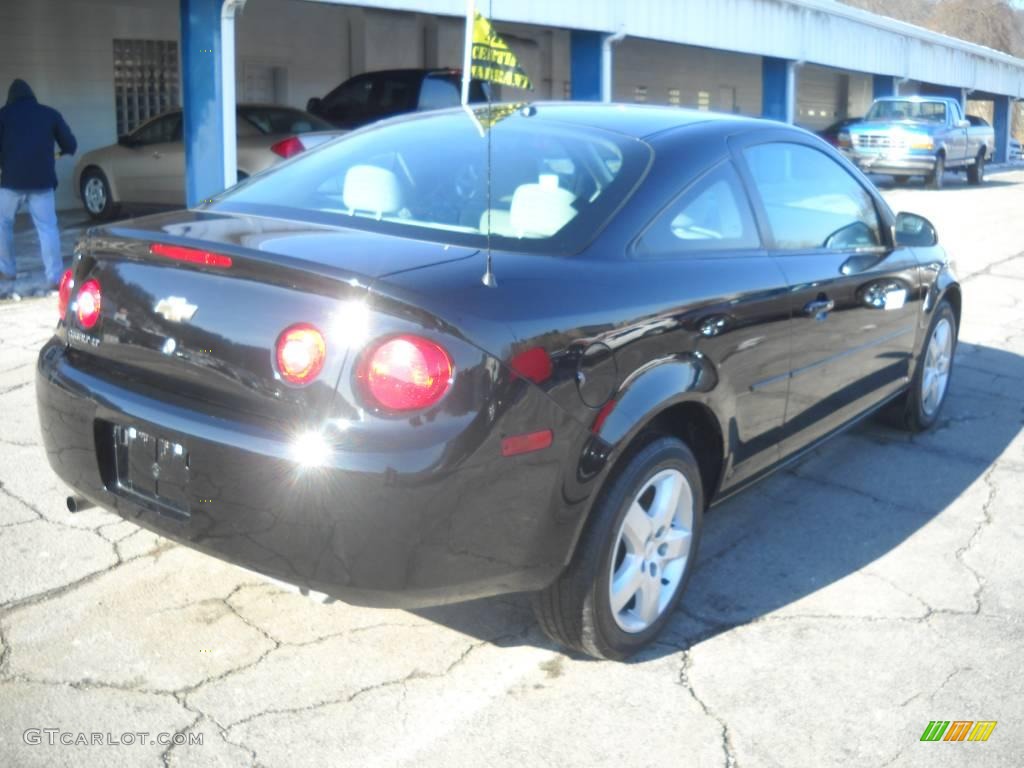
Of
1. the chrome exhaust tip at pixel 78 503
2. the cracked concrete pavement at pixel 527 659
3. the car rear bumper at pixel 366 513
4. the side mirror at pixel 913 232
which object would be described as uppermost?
the side mirror at pixel 913 232

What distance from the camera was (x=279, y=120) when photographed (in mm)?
13156

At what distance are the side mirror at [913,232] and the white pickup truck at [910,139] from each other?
17631mm

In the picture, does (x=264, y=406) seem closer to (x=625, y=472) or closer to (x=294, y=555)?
(x=294, y=555)

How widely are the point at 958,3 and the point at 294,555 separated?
3109 inches

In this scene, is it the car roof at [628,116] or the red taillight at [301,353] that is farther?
the car roof at [628,116]

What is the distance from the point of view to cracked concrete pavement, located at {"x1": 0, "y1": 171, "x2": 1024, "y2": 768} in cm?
302

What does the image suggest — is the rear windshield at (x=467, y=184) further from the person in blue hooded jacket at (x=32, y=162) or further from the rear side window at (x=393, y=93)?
the rear side window at (x=393, y=93)

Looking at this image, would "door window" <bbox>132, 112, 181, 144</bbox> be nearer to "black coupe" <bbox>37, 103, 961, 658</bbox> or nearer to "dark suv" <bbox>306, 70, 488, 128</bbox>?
"dark suv" <bbox>306, 70, 488, 128</bbox>

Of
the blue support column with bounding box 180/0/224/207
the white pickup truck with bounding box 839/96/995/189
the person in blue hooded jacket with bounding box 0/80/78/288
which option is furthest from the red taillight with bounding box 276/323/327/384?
the white pickup truck with bounding box 839/96/995/189

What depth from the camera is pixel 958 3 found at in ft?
238

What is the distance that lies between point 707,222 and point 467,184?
799mm

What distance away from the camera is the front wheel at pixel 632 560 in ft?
10.6

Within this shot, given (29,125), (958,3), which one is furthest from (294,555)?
(958,3)

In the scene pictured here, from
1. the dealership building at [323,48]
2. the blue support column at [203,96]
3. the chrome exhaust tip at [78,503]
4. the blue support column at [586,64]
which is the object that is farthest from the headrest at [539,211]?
the blue support column at [586,64]
